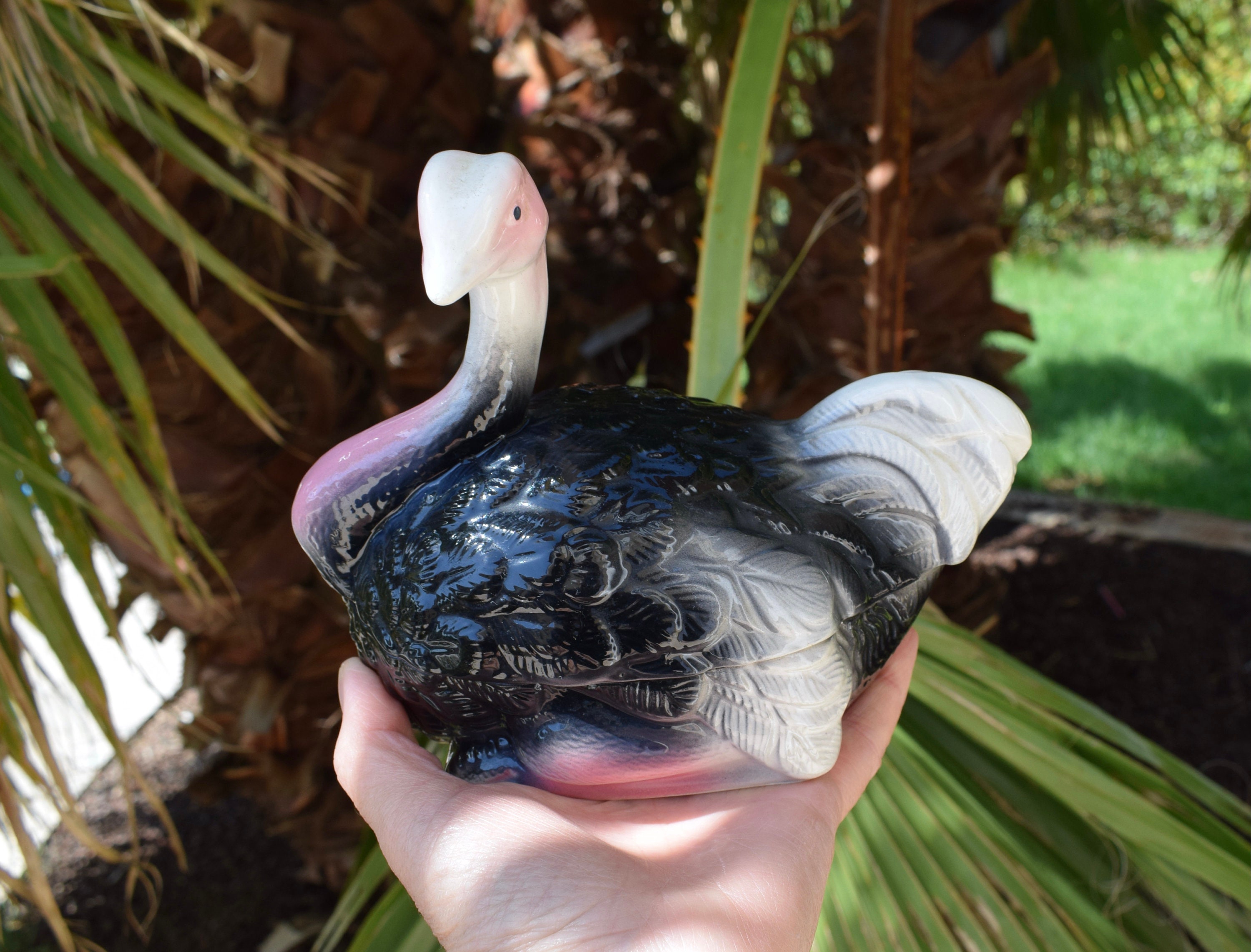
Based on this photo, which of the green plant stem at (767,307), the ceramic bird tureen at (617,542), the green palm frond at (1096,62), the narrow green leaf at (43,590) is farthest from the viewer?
the green palm frond at (1096,62)

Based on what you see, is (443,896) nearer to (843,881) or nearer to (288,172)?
(843,881)

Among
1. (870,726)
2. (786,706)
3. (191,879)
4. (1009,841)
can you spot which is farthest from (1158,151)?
(191,879)

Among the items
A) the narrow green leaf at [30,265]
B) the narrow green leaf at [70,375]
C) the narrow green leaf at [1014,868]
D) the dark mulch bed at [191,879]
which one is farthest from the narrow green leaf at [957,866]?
the dark mulch bed at [191,879]

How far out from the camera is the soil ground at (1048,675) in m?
1.95

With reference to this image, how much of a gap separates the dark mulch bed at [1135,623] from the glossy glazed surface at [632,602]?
3.45 ft

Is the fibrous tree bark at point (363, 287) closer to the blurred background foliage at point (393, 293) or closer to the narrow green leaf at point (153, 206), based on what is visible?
the blurred background foliage at point (393, 293)

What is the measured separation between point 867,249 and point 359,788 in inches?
39.4

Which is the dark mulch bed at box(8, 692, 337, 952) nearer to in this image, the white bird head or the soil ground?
the soil ground

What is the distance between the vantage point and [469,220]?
0.77 meters

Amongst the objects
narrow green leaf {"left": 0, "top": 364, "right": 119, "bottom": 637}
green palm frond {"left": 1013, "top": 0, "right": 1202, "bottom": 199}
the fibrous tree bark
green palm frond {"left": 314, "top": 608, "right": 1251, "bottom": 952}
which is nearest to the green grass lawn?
green palm frond {"left": 1013, "top": 0, "right": 1202, "bottom": 199}

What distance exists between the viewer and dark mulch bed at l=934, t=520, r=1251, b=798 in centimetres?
207

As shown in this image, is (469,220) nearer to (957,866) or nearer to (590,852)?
(590,852)

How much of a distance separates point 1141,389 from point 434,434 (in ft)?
13.3

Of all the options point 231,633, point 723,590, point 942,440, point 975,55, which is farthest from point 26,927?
point 975,55
